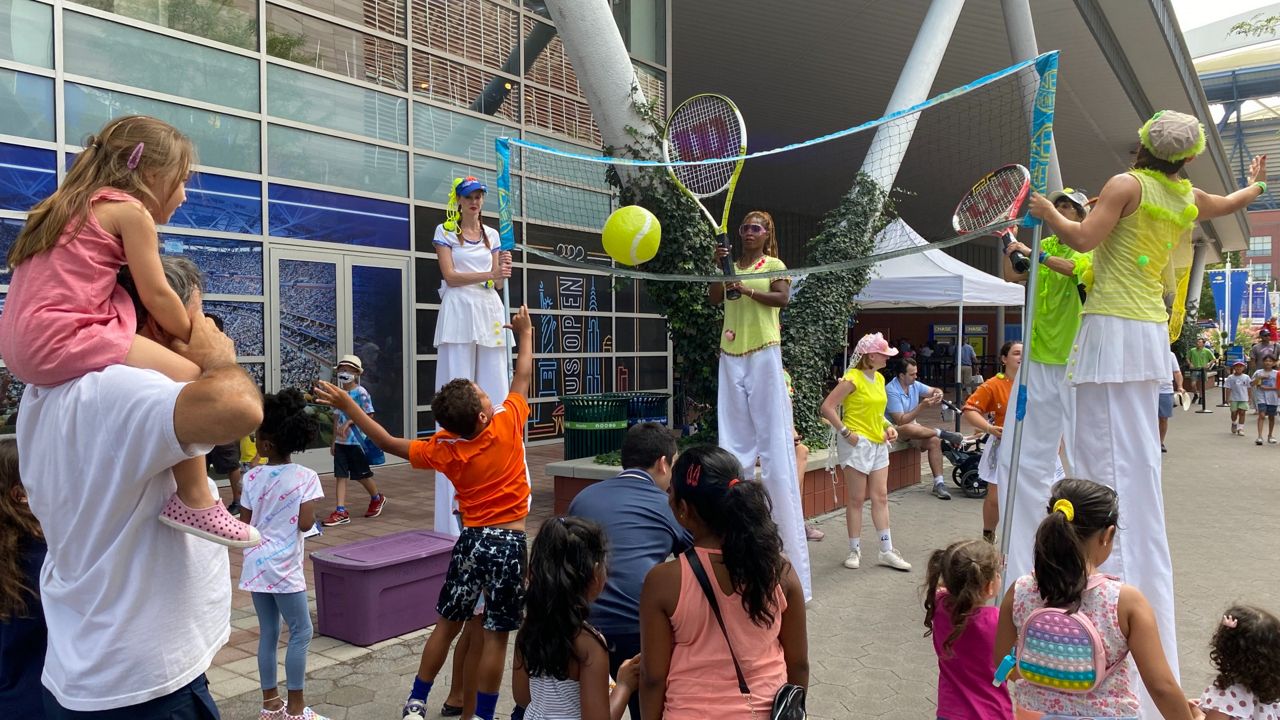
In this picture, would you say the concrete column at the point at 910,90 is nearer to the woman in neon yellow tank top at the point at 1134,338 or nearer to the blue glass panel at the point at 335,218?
the blue glass panel at the point at 335,218

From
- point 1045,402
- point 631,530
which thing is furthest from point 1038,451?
point 631,530

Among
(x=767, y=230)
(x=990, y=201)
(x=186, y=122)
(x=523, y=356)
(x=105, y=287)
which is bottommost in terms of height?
(x=523, y=356)

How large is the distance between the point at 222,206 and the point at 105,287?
8847 millimetres

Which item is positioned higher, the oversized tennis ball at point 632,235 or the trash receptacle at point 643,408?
the oversized tennis ball at point 632,235

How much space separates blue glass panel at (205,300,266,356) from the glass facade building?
2cm

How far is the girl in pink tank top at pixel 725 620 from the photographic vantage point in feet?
8.07

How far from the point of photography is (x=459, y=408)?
383 cm

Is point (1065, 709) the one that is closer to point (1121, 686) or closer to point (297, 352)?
point (1121, 686)

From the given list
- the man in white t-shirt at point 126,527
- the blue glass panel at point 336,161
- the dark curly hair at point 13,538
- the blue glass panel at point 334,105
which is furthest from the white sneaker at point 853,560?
the blue glass panel at point 334,105

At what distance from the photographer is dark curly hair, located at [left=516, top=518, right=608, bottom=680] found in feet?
8.84

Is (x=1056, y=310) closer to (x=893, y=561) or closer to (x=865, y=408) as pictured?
(x=865, y=408)

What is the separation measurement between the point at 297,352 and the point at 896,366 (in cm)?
688

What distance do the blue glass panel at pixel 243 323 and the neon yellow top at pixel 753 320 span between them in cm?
646

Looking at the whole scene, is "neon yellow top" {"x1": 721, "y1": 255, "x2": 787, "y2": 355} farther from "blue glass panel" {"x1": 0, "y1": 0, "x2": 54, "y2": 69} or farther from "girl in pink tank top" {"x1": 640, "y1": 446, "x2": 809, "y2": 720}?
→ "blue glass panel" {"x1": 0, "y1": 0, "x2": 54, "y2": 69}
